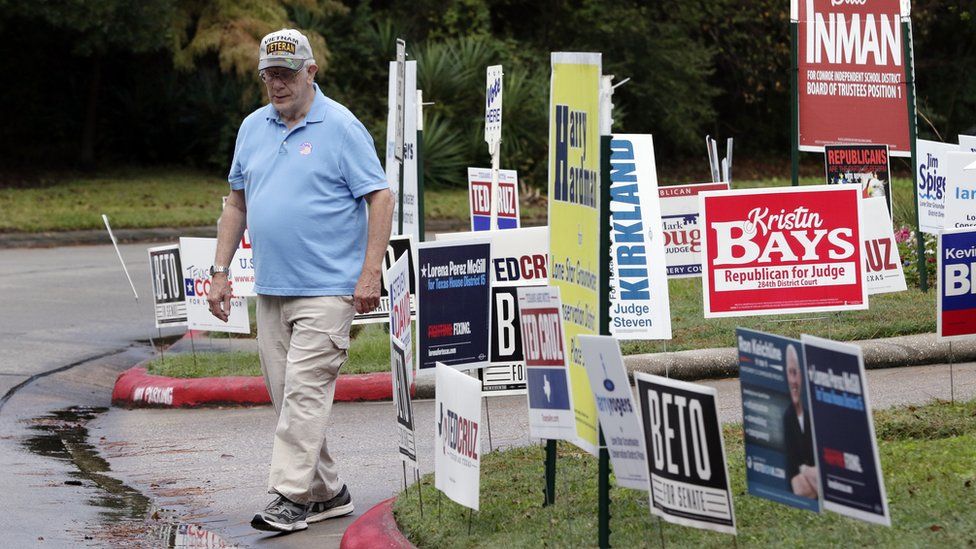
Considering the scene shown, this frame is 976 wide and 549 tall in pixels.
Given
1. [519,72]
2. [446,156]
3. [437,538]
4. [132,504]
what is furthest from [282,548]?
[519,72]

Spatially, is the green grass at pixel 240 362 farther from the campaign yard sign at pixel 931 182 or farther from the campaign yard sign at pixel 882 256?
the campaign yard sign at pixel 931 182

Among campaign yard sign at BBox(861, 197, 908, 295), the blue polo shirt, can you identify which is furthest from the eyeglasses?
campaign yard sign at BBox(861, 197, 908, 295)

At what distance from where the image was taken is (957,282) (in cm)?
740

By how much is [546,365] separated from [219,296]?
184 centimetres

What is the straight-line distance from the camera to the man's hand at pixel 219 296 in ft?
22.2

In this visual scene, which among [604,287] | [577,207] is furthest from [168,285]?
[604,287]

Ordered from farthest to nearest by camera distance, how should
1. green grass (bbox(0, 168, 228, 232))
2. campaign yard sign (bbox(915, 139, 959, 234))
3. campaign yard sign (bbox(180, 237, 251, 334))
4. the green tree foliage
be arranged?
1. the green tree foliage
2. green grass (bbox(0, 168, 228, 232))
3. campaign yard sign (bbox(915, 139, 959, 234))
4. campaign yard sign (bbox(180, 237, 251, 334))

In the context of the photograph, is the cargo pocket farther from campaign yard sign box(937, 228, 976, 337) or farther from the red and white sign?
the red and white sign

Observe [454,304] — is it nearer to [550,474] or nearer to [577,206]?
[550,474]

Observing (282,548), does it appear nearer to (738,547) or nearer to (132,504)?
(132,504)

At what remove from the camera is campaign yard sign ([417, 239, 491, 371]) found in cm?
649

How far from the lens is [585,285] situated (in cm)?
545

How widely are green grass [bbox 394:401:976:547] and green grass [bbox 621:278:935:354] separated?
10.6 ft

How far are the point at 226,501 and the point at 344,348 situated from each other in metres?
1.27
